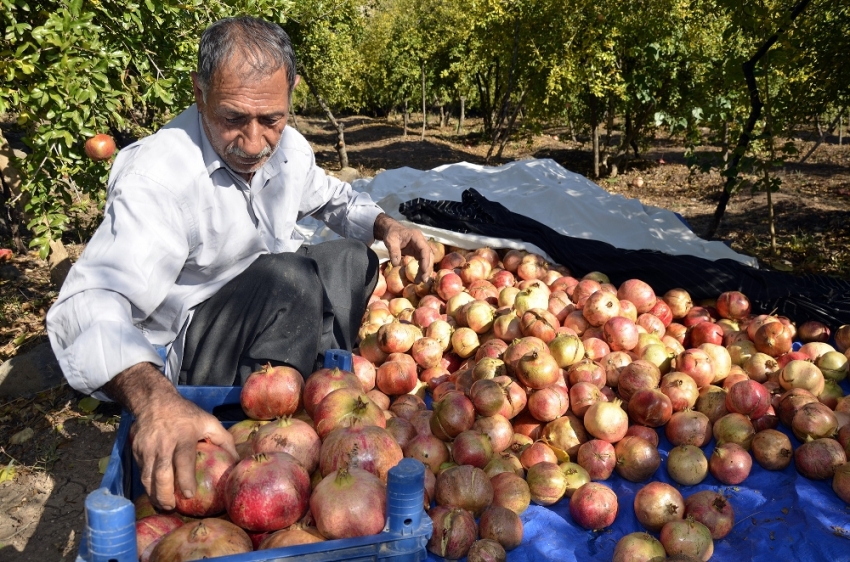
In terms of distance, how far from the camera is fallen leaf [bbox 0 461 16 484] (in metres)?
3.35

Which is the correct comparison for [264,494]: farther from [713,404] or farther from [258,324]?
[713,404]

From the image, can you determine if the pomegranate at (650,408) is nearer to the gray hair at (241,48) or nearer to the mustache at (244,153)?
the mustache at (244,153)

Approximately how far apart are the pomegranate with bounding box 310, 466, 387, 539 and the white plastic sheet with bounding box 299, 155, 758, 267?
10.1 ft

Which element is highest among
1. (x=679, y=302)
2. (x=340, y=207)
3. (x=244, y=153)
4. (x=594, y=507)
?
(x=244, y=153)

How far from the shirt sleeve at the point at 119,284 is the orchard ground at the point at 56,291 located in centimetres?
156

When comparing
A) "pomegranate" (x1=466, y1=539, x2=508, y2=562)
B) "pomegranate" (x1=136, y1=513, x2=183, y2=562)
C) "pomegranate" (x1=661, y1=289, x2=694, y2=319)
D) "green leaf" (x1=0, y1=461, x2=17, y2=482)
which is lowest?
"green leaf" (x1=0, y1=461, x2=17, y2=482)

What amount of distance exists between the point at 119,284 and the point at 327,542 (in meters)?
1.09

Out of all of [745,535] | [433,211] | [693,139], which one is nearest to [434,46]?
[693,139]

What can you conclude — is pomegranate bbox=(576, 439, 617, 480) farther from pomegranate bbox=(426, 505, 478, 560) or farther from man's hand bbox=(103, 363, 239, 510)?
man's hand bbox=(103, 363, 239, 510)

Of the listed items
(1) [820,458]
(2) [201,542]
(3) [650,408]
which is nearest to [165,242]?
(2) [201,542]

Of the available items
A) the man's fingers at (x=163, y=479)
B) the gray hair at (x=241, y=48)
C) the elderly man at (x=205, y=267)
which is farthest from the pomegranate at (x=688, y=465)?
the gray hair at (x=241, y=48)

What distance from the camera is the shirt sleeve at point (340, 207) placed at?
10.8 ft

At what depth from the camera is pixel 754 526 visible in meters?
2.49

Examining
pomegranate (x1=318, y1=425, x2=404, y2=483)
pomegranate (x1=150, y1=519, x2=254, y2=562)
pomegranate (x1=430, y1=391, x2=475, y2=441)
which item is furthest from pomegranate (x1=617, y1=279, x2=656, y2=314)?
pomegranate (x1=150, y1=519, x2=254, y2=562)
